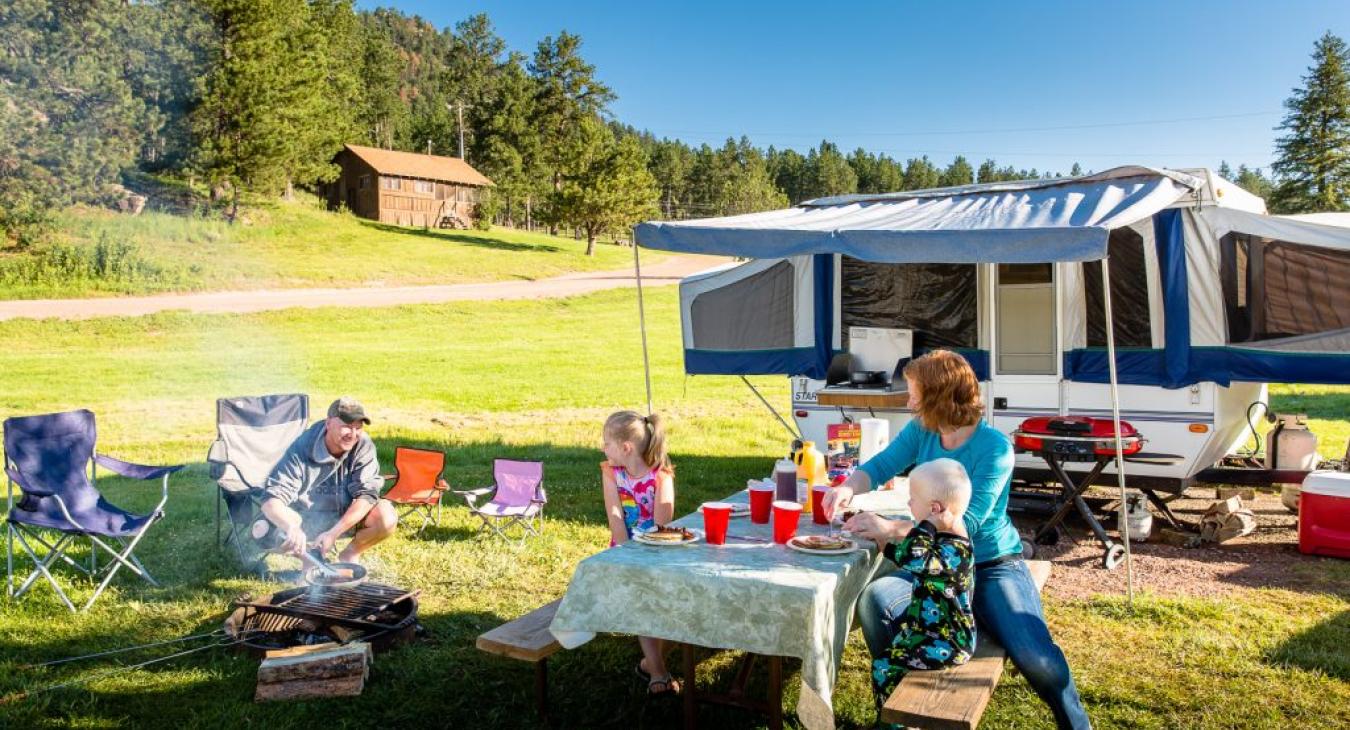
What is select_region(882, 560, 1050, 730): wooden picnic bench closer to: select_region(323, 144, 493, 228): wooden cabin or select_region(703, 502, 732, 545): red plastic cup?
select_region(703, 502, 732, 545): red plastic cup

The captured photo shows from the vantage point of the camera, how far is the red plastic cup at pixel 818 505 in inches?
125

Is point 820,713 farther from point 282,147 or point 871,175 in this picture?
point 871,175

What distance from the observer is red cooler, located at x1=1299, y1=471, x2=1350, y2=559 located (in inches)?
203

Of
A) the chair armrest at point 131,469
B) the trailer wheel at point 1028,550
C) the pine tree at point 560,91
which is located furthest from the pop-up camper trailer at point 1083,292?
the pine tree at point 560,91

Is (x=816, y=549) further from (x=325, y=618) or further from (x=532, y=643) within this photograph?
(x=325, y=618)

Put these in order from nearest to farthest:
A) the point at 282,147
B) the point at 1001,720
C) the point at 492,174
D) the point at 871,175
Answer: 1. the point at 1001,720
2. the point at 282,147
3. the point at 492,174
4. the point at 871,175

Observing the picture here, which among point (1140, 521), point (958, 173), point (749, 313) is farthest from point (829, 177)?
point (1140, 521)

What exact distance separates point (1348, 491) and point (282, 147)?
26.9m

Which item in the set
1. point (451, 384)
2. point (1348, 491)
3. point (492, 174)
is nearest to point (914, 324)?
point (1348, 491)

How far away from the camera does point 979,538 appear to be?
2.93m

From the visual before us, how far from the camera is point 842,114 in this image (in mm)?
41219

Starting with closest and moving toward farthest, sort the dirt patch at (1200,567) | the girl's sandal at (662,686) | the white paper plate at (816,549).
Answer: the white paper plate at (816,549) < the girl's sandal at (662,686) < the dirt patch at (1200,567)

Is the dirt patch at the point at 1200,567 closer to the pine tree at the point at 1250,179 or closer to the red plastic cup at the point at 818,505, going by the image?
the red plastic cup at the point at 818,505

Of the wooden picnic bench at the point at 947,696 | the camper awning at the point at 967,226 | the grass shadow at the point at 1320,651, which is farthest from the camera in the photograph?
the camper awning at the point at 967,226
